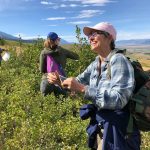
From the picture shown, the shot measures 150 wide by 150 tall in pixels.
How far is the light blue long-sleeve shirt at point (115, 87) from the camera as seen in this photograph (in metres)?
4.12

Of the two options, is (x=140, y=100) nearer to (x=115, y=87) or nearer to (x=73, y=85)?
(x=115, y=87)

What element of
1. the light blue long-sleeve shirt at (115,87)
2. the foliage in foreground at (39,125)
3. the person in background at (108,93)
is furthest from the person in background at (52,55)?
the light blue long-sleeve shirt at (115,87)

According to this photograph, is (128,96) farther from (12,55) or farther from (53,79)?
(12,55)

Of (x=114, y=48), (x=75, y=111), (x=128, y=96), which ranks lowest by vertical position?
(x=75, y=111)

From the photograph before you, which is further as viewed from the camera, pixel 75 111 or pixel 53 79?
pixel 75 111

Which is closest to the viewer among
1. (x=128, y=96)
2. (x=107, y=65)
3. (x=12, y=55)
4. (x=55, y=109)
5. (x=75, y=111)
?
(x=128, y=96)

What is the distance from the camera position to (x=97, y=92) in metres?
4.27

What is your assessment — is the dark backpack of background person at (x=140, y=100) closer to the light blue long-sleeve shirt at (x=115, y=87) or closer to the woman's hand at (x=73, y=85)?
the light blue long-sleeve shirt at (x=115, y=87)

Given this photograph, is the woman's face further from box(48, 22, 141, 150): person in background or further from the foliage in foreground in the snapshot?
the foliage in foreground

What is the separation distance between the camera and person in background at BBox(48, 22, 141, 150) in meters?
4.15

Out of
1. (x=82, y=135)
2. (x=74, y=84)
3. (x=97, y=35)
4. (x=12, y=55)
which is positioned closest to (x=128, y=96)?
(x=74, y=84)

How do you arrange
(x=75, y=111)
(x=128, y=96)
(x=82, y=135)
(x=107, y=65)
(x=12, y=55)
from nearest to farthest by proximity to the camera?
1. (x=128, y=96)
2. (x=107, y=65)
3. (x=82, y=135)
4. (x=75, y=111)
5. (x=12, y=55)

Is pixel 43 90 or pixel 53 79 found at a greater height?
pixel 53 79

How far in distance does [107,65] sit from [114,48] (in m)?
0.29
